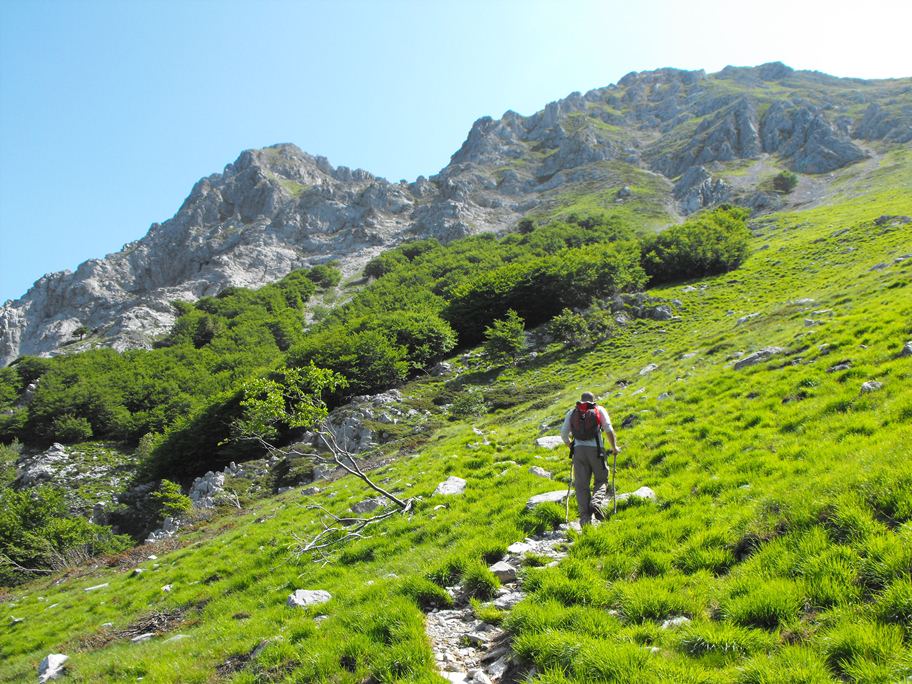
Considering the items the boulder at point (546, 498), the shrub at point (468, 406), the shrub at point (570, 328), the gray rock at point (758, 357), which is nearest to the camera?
the boulder at point (546, 498)

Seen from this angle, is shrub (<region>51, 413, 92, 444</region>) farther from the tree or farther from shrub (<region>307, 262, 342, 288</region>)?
shrub (<region>307, 262, 342, 288</region>)

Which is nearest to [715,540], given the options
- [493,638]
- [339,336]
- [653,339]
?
[493,638]

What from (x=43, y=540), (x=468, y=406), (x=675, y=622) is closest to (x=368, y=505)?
(x=675, y=622)

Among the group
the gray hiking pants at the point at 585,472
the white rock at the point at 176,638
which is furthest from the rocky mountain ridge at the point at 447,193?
the gray hiking pants at the point at 585,472

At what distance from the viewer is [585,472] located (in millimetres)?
9070

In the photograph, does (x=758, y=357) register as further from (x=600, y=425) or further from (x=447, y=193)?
(x=447, y=193)

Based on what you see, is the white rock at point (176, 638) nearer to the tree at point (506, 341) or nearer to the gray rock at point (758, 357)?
the gray rock at point (758, 357)

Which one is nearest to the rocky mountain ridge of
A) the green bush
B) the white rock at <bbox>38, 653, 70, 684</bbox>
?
the green bush

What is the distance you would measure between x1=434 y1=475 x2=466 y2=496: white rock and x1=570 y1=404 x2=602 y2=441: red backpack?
17.3 ft

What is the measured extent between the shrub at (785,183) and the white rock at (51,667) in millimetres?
125130

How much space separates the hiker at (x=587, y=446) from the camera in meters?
8.99

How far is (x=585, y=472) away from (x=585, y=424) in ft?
3.14

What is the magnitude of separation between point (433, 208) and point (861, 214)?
4246 inches

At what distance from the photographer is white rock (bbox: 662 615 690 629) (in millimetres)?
5463
